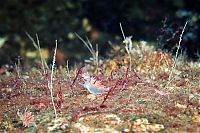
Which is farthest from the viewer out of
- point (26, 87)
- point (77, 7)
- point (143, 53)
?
point (77, 7)

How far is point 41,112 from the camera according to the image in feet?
14.6

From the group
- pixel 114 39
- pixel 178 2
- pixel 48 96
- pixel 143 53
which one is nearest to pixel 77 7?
pixel 114 39

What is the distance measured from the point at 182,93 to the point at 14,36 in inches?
450

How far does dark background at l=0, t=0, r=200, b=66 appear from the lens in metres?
15.4

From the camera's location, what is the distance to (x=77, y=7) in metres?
16.3

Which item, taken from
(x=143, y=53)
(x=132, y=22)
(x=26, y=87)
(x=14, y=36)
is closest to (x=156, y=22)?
(x=132, y=22)

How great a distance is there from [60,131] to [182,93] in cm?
125

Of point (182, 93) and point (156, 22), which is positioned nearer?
point (182, 93)

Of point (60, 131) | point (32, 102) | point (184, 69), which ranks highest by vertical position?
point (184, 69)

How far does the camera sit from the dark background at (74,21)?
1542 centimetres

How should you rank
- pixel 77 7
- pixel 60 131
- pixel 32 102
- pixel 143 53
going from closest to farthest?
pixel 60 131
pixel 32 102
pixel 143 53
pixel 77 7

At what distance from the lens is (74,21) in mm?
16250

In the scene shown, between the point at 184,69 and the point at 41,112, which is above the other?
the point at 184,69

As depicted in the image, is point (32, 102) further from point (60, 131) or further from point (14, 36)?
point (14, 36)
